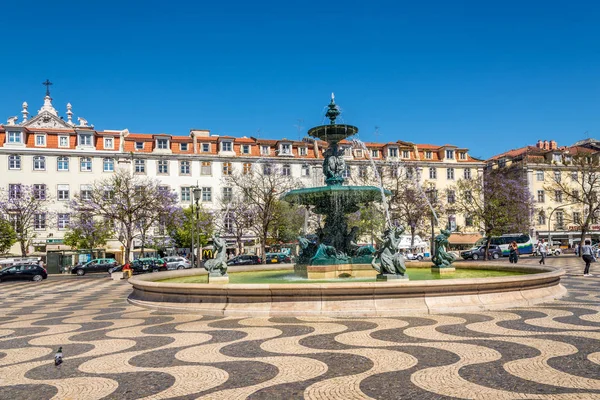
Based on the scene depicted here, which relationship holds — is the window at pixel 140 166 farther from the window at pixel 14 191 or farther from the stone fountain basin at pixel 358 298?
the stone fountain basin at pixel 358 298

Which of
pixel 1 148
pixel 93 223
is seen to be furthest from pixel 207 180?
pixel 1 148

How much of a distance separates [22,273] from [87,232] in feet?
48.2

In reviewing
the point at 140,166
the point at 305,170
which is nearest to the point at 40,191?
the point at 140,166

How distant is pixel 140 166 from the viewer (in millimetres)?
49969

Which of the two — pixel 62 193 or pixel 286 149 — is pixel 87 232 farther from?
pixel 286 149

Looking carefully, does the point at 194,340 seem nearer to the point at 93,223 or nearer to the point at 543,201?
the point at 93,223

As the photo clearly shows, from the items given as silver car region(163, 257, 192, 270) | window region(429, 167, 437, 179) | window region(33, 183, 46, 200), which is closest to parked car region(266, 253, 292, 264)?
silver car region(163, 257, 192, 270)

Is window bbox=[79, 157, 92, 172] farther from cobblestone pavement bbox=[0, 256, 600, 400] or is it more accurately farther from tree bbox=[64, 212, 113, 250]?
cobblestone pavement bbox=[0, 256, 600, 400]

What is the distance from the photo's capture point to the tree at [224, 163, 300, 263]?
39.1 m

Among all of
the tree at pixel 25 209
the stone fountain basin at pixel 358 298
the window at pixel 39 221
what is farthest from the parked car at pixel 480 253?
the window at pixel 39 221

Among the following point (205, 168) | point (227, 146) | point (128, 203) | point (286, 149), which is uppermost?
point (227, 146)

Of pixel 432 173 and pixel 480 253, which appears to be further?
pixel 432 173

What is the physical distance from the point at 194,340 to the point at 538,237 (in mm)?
59166

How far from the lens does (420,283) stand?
9.76 meters
